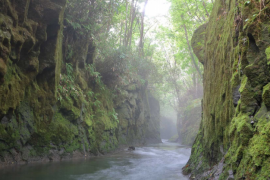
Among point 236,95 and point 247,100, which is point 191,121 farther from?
point 247,100

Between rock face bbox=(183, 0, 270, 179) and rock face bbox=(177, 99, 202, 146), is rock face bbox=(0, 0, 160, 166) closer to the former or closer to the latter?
rock face bbox=(183, 0, 270, 179)

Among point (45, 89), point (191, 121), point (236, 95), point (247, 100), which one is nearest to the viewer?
point (247, 100)

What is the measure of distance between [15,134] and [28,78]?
2109mm

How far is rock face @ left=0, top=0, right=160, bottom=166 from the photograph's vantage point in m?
7.23

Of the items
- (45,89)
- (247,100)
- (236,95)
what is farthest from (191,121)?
(247,100)

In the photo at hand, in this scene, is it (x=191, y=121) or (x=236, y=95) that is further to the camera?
(x=191, y=121)

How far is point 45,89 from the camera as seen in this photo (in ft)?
30.1

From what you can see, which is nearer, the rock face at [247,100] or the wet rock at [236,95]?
the rock face at [247,100]

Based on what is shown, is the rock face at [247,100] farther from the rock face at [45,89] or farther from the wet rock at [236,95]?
the rock face at [45,89]

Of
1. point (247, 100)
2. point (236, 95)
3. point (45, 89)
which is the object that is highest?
point (45, 89)

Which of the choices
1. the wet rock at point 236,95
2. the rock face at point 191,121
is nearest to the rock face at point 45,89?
the wet rock at point 236,95

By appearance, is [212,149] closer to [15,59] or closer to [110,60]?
[15,59]

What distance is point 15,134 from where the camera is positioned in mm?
7578

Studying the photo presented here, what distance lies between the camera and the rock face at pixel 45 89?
7230mm
